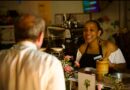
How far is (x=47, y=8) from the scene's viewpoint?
237 inches

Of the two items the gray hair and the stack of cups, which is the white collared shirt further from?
the stack of cups

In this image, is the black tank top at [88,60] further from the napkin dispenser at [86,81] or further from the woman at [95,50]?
the napkin dispenser at [86,81]

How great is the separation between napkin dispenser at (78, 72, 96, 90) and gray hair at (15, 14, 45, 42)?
0.72 meters

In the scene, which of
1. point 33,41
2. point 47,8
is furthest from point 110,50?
point 47,8

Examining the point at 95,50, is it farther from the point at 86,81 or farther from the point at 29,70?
the point at 29,70

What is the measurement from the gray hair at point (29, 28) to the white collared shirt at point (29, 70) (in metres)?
0.03

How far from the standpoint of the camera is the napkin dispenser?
6.78ft

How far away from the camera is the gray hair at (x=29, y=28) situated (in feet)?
4.84

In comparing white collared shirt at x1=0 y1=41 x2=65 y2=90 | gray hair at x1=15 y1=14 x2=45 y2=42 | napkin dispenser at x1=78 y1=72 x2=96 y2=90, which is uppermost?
gray hair at x1=15 y1=14 x2=45 y2=42

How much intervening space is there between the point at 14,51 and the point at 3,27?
4.43m

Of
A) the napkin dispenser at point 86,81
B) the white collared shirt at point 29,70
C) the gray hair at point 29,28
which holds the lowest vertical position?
the napkin dispenser at point 86,81

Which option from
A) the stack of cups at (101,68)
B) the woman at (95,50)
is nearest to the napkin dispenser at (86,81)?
the stack of cups at (101,68)

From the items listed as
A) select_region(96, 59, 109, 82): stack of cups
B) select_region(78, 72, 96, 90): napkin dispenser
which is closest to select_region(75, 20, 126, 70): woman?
select_region(96, 59, 109, 82): stack of cups

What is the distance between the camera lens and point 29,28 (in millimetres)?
1476
